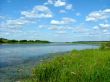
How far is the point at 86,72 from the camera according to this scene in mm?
10898

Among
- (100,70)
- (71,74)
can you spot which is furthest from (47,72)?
(100,70)

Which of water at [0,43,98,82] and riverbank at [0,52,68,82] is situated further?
water at [0,43,98,82]

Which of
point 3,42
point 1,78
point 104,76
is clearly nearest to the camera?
point 104,76

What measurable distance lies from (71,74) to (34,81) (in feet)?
5.87

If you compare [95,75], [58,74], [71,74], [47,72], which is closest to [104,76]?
[95,75]

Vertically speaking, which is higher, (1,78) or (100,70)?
(100,70)

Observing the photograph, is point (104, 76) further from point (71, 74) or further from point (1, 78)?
point (1, 78)

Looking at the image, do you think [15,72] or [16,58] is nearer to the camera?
[15,72]

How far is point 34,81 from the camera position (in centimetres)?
1163

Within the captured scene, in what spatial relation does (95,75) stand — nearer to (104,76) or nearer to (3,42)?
(104,76)

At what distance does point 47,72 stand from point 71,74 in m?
1.65

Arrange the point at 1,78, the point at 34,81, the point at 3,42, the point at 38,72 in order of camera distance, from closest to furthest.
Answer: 1. the point at 34,81
2. the point at 38,72
3. the point at 1,78
4. the point at 3,42

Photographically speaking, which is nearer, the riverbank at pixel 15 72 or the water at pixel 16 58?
the riverbank at pixel 15 72

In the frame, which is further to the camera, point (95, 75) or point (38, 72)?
point (38, 72)
